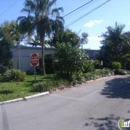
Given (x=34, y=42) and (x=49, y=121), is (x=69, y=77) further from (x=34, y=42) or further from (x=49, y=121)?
(x=34, y=42)

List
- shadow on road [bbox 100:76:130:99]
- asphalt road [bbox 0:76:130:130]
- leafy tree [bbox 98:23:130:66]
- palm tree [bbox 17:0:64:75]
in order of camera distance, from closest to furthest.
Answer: asphalt road [bbox 0:76:130:130], shadow on road [bbox 100:76:130:99], palm tree [bbox 17:0:64:75], leafy tree [bbox 98:23:130:66]

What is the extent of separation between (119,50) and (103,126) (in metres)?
27.0

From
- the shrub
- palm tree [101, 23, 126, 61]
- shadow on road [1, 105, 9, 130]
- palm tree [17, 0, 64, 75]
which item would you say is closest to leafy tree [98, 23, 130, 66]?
palm tree [101, 23, 126, 61]

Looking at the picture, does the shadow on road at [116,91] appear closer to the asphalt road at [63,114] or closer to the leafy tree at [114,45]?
the asphalt road at [63,114]

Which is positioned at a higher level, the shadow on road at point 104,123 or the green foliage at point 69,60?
the green foliage at point 69,60

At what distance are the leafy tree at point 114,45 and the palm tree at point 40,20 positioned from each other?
11.3 metres

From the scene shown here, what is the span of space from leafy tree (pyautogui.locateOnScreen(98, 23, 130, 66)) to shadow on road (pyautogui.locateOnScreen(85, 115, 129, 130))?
963 inches

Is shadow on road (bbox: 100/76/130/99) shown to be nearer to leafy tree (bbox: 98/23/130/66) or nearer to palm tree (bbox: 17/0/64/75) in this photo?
palm tree (bbox: 17/0/64/75)

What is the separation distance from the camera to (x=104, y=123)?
6223mm

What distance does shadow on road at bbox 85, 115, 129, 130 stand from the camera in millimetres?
5859

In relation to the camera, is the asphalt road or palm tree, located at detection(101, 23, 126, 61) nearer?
the asphalt road

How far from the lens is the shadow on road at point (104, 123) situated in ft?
19.2

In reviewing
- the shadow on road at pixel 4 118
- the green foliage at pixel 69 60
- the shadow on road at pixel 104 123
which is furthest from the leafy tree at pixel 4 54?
the shadow on road at pixel 104 123

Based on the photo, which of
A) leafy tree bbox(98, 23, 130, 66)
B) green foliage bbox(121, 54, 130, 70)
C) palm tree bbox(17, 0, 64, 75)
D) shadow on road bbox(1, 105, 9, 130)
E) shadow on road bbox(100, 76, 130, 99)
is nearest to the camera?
shadow on road bbox(1, 105, 9, 130)
